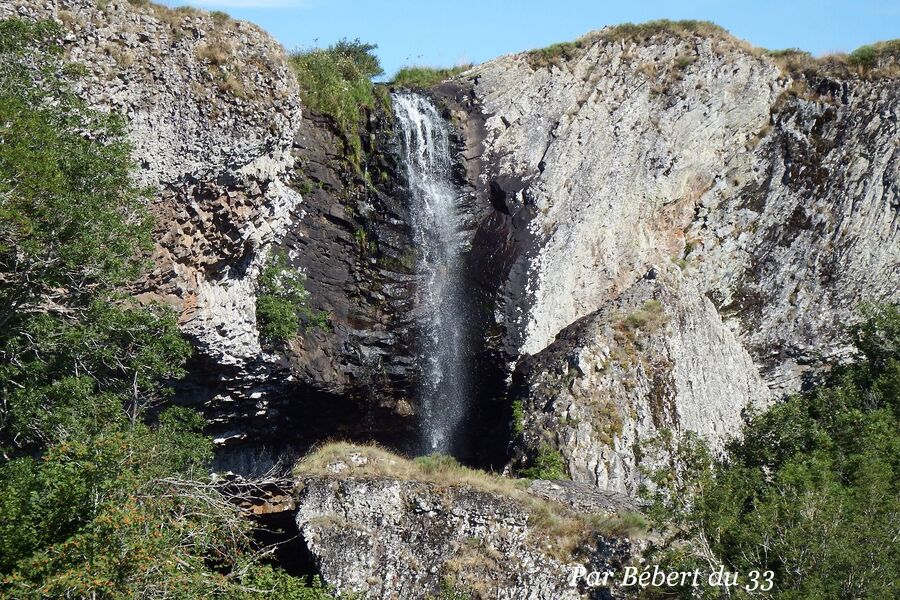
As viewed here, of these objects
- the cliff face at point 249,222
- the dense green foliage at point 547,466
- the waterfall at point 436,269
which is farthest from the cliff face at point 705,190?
the dense green foliage at point 547,466

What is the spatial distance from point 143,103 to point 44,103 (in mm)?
2240

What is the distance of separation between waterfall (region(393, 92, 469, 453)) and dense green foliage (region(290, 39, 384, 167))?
125cm

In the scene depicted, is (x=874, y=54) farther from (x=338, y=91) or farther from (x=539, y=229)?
(x=338, y=91)

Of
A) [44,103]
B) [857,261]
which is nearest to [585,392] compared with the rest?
[857,261]

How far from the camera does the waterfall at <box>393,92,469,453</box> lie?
932 inches

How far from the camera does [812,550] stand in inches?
501

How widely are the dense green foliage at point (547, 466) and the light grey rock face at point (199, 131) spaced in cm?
624

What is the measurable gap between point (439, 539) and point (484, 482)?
4.79 feet

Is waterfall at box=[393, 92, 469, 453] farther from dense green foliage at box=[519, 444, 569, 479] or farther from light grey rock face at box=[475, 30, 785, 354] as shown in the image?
dense green foliage at box=[519, 444, 569, 479]

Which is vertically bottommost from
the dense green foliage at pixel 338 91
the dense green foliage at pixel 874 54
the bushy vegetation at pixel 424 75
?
the dense green foliage at pixel 338 91

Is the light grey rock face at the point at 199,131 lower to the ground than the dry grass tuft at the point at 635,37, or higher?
lower

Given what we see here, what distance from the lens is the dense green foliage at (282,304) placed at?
19734 mm

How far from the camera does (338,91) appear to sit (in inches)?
905

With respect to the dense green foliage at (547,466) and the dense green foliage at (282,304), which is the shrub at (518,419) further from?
the dense green foliage at (282,304)
